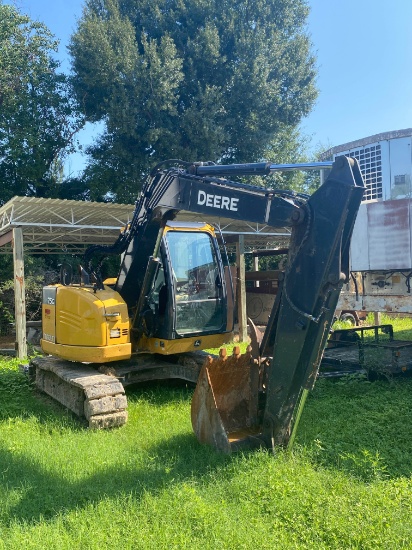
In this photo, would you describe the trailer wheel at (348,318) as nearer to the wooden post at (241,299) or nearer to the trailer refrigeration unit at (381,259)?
the wooden post at (241,299)

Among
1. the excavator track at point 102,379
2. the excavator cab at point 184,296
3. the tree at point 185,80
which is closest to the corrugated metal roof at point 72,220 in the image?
the excavator cab at point 184,296

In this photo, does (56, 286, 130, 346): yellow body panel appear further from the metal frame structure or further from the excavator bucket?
the metal frame structure

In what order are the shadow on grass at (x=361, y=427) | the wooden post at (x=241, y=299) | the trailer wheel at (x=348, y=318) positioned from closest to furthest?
the shadow on grass at (x=361, y=427) < the wooden post at (x=241, y=299) < the trailer wheel at (x=348, y=318)

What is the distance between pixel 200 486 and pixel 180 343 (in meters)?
2.93

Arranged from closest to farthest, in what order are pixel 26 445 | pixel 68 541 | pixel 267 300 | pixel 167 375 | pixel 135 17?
pixel 68 541 < pixel 26 445 < pixel 167 375 < pixel 267 300 < pixel 135 17

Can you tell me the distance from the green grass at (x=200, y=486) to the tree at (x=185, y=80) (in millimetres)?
14394

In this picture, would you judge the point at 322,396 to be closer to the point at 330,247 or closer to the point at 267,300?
the point at 330,247

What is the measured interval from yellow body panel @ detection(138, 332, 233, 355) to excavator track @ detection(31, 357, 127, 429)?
0.75 m

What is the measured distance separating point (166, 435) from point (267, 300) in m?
10.6

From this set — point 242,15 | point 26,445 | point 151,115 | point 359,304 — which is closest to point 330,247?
point 26,445

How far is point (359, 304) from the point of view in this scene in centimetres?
940

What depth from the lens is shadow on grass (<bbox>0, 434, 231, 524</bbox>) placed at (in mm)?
3820

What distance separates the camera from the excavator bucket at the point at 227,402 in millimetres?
4660

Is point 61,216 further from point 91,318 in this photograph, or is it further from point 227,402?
point 227,402
